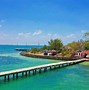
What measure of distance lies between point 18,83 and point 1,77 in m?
4.94

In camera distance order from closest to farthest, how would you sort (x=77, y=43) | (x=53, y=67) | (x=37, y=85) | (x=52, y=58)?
(x=37, y=85) < (x=53, y=67) < (x=52, y=58) < (x=77, y=43)

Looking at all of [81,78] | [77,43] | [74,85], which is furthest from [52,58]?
[74,85]

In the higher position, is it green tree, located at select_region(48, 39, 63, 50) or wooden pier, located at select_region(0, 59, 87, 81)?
green tree, located at select_region(48, 39, 63, 50)

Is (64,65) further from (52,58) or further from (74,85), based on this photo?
(74,85)

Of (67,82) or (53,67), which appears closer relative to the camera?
(67,82)

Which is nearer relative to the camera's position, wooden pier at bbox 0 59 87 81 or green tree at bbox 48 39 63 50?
wooden pier at bbox 0 59 87 81

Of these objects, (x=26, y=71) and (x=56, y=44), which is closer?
(x=26, y=71)

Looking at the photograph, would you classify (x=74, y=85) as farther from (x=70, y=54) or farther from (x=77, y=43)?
(x=77, y=43)

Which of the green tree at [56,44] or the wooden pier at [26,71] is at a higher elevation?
the green tree at [56,44]

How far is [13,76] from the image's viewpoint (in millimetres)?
37188

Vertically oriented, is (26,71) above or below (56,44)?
below

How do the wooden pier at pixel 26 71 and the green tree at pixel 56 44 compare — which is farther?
the green tree at pixel 56 44

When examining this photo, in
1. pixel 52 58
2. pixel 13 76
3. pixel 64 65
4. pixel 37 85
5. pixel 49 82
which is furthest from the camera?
pixel 52 58

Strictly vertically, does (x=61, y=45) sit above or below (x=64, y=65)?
above
